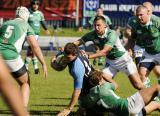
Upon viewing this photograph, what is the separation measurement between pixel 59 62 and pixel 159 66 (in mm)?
3374

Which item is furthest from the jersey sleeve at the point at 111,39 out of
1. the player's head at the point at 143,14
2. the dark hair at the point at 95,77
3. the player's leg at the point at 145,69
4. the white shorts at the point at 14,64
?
the dark hair at the point at 95,77

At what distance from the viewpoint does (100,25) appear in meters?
10.9

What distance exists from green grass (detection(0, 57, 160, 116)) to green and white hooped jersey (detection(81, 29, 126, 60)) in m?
1.20

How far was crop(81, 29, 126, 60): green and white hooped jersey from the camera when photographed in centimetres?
1108

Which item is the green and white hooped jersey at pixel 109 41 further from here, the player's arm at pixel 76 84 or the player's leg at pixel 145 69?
the player's arm at pixel 76 84

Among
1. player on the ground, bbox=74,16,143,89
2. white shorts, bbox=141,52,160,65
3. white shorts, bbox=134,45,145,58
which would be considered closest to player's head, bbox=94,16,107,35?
player on the ground, bbox=74,16,143,89

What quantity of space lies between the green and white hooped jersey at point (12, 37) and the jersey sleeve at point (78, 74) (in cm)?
112

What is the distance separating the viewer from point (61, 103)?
12844 millimetres

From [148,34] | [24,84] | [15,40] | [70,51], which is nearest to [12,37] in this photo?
[15,40]

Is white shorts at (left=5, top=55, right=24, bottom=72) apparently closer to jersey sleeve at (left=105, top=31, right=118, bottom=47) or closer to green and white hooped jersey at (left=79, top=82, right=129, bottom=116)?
jersey sleeve at (left=105, top=31, right=118, bottom=47)

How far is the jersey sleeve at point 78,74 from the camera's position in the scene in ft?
31.3

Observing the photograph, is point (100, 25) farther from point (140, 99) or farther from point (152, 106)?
point (140, 99)

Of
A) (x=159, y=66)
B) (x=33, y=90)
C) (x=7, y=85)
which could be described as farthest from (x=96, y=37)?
(x=7, y=85)

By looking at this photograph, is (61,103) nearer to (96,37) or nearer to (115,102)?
(96,37)
